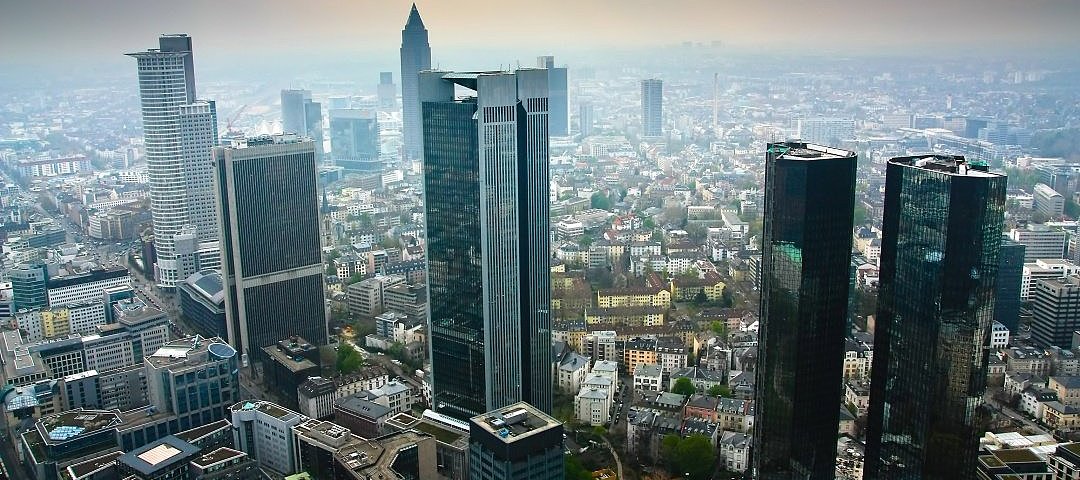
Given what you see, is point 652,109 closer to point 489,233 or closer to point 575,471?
point 489,233

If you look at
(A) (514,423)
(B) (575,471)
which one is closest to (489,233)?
(B) (575,471)

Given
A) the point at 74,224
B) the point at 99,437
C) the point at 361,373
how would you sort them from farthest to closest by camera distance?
1. the point at 74,224
2. the point at 361,373
3. the point at 99,437

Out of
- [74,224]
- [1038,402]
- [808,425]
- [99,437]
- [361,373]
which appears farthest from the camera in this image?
[74,224]

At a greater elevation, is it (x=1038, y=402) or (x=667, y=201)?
(x=667, y=201)

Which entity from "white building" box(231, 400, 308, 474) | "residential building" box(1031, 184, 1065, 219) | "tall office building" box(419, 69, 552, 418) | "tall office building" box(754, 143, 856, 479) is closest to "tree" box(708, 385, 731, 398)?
"tall office building" box(419, 69, 552, 418)

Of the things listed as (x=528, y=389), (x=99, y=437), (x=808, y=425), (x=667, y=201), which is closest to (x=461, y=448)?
(x=528, y=389)

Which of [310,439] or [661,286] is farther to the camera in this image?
[661,286]

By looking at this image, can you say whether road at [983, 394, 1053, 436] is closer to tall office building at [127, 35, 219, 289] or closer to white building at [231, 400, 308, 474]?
white building at [231, 400, 308, 474]

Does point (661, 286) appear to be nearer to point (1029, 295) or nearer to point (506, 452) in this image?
point (1029, 295)
